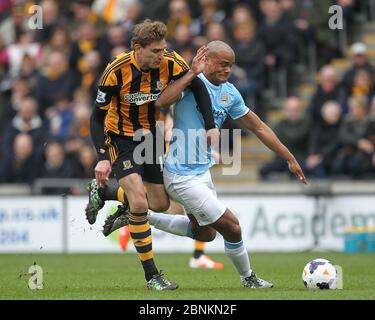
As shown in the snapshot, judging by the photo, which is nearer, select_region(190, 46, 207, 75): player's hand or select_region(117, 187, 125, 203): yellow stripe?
select_region(190, 46, 207, 75): player's hand

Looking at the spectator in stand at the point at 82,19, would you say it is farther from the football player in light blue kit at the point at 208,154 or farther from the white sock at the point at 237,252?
the white sock at the point at 237,252

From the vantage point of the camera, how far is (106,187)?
11.3 m

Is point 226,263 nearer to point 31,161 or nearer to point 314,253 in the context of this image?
point 314,253

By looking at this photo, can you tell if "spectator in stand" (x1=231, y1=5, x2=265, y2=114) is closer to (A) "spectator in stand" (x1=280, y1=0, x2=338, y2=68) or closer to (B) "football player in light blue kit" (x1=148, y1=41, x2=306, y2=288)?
(A) "spectator in stand" (x1=280, y1=0, x2=338, y2=68)

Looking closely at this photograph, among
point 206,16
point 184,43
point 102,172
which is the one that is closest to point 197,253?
point 102,172

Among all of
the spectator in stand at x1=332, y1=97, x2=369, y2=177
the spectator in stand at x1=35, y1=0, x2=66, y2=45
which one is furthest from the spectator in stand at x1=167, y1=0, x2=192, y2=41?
the spectator in stand at x1=332, y1=97, x2=369, y2=177

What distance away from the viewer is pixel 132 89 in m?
10.1

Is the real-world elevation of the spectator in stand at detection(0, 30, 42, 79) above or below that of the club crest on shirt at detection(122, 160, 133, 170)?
above

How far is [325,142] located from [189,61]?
2697mm

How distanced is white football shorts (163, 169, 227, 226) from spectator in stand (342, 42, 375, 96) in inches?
335

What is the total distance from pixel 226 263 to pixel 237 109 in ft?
15.2

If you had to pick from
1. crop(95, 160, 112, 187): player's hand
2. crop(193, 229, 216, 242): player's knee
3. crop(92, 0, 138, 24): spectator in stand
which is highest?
crop(92, 0, 138, 24): spectator in stand

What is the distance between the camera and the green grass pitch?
31.2 feet
